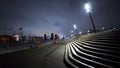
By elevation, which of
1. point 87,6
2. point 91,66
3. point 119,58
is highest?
point 87,6

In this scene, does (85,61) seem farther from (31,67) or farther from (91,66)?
(31,67)

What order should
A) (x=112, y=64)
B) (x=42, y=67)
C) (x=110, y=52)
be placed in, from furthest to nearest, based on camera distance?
(x=42, y=67) < (x=110, y=52) < (x=112, y=64)

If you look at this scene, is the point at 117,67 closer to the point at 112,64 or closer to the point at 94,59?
the point at 112,64

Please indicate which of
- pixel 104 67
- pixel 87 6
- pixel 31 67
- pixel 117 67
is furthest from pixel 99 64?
pixel 87 6

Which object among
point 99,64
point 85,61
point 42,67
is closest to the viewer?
point 99,64

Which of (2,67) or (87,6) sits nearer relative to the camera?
(2,67)

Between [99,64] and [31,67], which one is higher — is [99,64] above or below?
above

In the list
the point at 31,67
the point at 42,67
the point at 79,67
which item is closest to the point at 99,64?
the point at 79,67

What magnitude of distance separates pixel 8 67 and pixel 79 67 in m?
5.65

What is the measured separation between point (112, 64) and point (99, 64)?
69 cm

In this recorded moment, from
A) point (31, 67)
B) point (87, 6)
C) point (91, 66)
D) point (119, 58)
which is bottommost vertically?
Answer: point (31, 67)

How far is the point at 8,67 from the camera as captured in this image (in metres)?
9.62

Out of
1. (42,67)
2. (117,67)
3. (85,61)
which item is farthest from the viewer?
(42,67)

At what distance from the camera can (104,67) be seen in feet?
20.0
